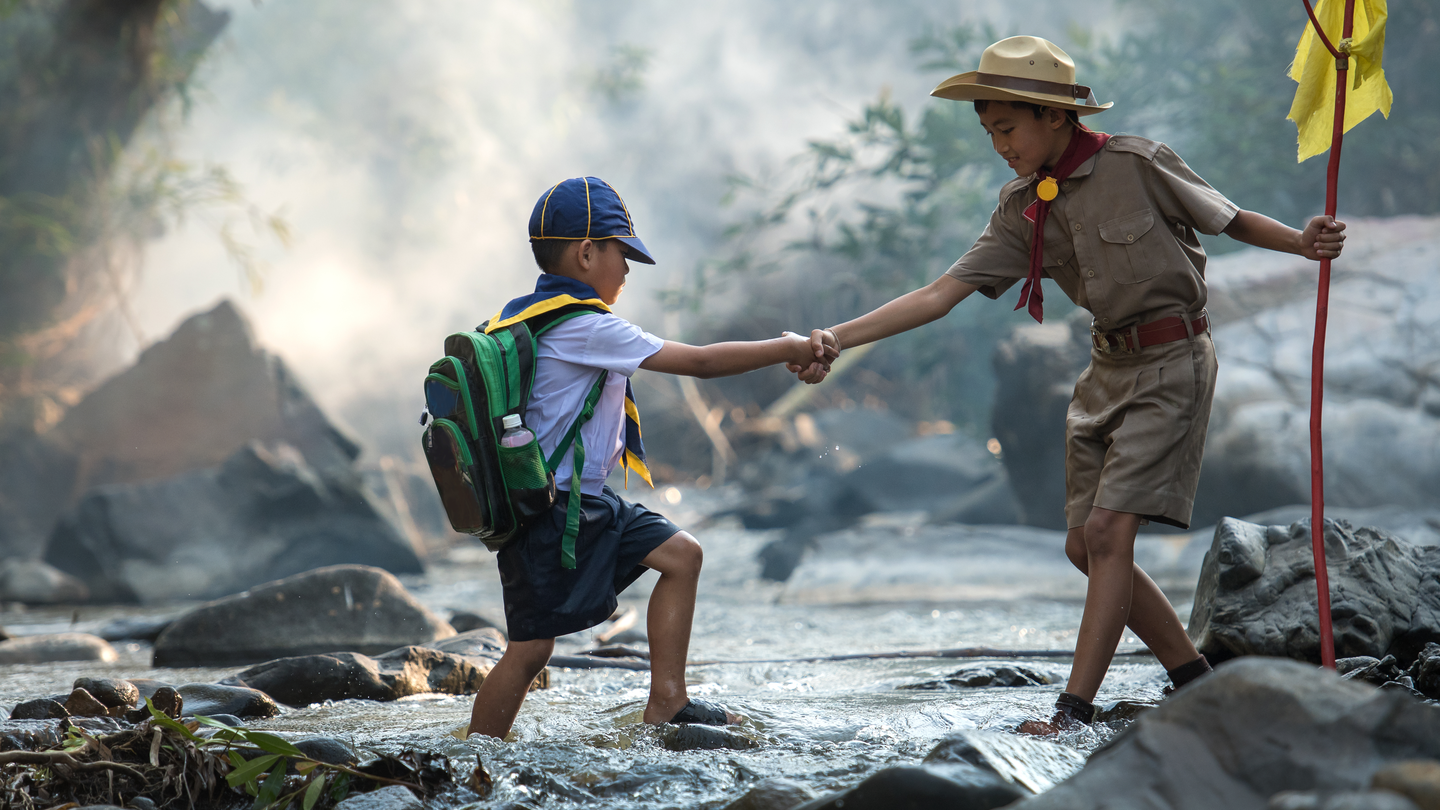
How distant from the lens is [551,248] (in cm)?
265

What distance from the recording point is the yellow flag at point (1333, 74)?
230cm

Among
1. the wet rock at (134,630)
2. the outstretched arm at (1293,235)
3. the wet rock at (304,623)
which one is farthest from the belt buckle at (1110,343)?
the wet rock at (134,630)

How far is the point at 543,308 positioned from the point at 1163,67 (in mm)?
9715

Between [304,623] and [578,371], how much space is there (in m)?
2.64

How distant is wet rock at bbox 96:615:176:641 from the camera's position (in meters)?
5.46

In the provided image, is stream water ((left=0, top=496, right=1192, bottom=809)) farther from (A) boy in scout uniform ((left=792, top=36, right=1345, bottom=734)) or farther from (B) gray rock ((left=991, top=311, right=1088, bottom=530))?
(B) gray rock ((left=991, top=311, right=1088, bottom=530))

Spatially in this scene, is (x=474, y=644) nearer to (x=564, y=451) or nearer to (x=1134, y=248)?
(x=564, y=451)

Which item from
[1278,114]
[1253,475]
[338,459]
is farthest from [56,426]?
[1278,114]

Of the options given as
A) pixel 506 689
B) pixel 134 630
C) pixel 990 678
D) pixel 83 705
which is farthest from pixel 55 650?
pixel 990 678

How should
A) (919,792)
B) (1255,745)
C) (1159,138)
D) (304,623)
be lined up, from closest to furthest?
(1255,745), (919,792), (304,623), (1159,138)

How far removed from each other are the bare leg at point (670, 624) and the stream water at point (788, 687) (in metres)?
0.09

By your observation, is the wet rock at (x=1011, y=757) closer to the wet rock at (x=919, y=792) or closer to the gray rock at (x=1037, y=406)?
the wet rock at (x=919, y=792)

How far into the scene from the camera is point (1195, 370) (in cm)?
251

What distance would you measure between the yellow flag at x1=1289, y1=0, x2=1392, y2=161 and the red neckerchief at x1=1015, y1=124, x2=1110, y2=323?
44 cm
